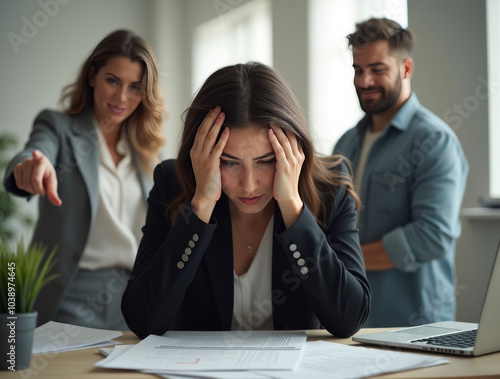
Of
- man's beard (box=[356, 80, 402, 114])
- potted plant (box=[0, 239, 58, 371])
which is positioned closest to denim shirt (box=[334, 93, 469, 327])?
man's beard (box=[356, 80, 402, 114])

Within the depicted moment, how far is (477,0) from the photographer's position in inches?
112

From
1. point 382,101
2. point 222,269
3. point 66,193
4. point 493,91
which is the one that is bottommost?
point 222,269

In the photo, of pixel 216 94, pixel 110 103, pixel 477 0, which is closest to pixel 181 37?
pixel 477 0

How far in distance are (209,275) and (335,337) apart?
Result: 0.32 meters

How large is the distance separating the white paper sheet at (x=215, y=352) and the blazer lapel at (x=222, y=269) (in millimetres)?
138

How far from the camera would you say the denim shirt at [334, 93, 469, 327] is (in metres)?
1.98

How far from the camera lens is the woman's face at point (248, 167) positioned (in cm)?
130

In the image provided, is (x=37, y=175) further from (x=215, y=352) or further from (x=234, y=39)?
(x=234, y=39)

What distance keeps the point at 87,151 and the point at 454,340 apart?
1319 mm

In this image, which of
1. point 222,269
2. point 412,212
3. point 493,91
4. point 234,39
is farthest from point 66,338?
point 234,39

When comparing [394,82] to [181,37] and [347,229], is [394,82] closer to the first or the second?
[347,229]

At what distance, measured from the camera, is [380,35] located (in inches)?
75.7

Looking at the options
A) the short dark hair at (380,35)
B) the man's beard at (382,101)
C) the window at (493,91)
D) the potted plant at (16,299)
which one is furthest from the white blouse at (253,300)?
the window at (493,91)

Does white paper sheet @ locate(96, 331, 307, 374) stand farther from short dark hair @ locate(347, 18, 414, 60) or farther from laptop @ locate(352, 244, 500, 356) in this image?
short dark hair @ locate(347, 18, 414, 60)
